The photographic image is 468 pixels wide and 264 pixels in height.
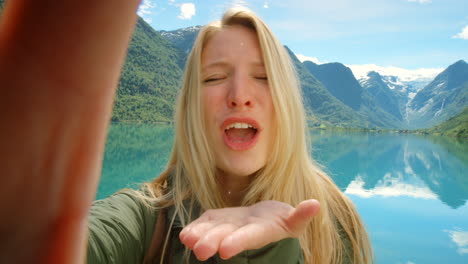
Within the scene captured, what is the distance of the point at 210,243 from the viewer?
1.92 feet

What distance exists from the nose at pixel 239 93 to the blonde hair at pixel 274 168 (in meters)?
0.13

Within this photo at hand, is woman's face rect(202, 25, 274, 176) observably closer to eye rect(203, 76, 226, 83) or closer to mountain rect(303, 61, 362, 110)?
eye rect(203, 76, 226, 83)

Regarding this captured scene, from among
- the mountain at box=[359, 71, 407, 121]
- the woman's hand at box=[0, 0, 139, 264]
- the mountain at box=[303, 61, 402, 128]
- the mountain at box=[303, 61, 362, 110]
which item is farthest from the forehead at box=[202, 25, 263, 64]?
the mountain at box=[359, 71, 407, 121]

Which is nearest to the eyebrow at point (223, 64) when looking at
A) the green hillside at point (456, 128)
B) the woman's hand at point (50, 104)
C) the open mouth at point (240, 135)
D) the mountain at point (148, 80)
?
the open mouth at point (240, 135)

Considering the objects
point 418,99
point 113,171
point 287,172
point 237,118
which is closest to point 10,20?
point 237,118

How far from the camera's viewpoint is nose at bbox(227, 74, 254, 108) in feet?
4.79

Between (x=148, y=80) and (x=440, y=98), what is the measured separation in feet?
532

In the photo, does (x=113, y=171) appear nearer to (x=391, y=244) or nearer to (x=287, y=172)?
(x=391, y=244)

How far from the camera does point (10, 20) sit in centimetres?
14

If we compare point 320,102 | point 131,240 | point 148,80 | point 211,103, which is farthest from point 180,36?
point 131,240

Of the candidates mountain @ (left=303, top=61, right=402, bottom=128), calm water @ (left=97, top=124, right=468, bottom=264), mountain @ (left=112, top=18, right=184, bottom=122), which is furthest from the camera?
mountain @ (left=303, top=61, right=402, bottom=128)

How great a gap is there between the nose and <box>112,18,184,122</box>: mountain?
196ft

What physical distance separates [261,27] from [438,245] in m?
12.7

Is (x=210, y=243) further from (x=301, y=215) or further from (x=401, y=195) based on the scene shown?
(x=401, y=195)
